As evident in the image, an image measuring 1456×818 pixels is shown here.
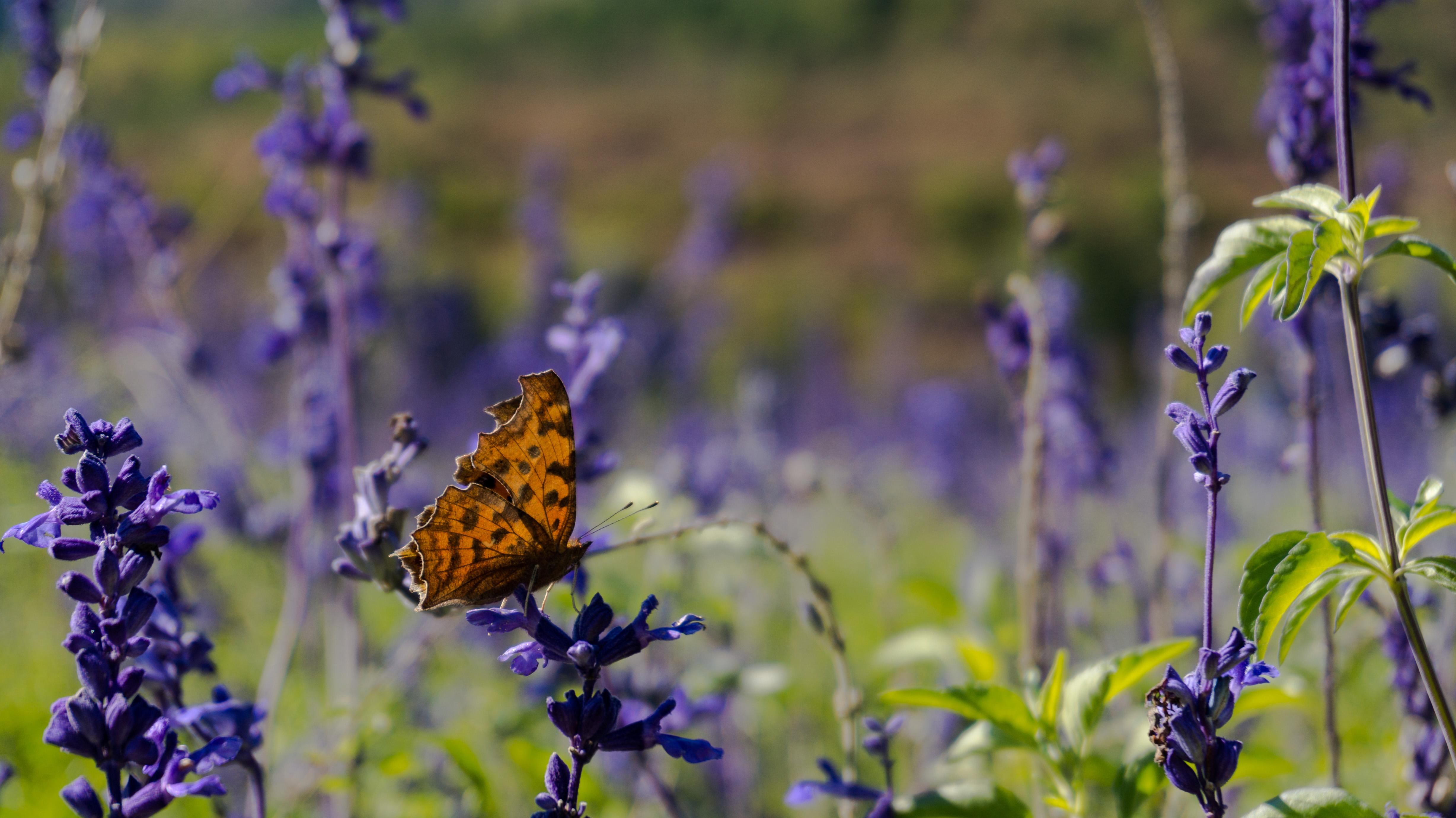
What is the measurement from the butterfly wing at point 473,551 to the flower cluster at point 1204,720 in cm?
71

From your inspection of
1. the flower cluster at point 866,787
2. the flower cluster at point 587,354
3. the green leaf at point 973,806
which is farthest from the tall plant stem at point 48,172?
the green leaf at point 973,806

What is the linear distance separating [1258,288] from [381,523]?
93cm

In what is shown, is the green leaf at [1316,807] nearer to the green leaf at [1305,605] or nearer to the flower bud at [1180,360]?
the green leaf at [1305,605]

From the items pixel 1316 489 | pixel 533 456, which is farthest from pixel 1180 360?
pixel 533 456

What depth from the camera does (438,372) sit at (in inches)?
321

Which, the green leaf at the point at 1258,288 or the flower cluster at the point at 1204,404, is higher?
the green leaf at the point at 1258,288

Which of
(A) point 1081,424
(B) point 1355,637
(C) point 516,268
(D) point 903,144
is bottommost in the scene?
(B) point 1355,637

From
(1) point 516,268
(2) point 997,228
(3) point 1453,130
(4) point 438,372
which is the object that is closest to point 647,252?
(1) point 516,268

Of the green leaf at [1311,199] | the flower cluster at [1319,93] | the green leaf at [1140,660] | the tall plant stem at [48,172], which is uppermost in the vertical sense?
the tall plant stem at [48,172]

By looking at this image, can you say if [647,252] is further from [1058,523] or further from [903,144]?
[1058,523]

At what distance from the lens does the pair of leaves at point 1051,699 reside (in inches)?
41.5

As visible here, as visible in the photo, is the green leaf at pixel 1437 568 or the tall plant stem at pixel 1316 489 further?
the tall plant stem at pixel 1316 489

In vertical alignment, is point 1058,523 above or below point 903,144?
below

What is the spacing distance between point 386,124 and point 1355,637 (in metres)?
28.8
